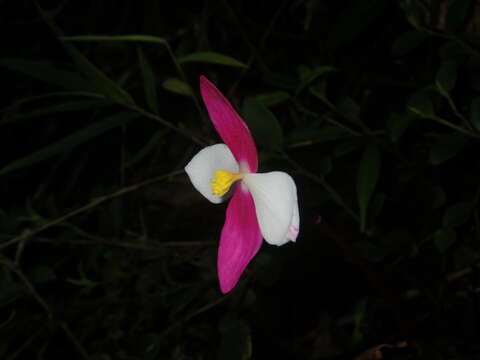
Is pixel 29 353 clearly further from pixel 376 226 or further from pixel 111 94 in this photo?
pixel 376 226

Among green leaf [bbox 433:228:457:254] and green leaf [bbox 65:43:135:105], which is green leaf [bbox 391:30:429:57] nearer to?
Answer: green leaf [bbox 433:228:457:254]

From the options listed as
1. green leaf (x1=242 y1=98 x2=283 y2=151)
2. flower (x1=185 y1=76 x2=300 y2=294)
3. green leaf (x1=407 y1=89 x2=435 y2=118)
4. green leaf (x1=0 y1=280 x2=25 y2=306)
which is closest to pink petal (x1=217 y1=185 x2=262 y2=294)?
flower (x1=185 y1=76 x2=300 y2=294)

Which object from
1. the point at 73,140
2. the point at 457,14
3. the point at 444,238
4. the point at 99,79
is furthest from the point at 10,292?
the point at 457,14

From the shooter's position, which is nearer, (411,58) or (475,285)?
(475,285)

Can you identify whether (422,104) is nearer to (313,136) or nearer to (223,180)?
(313,136)

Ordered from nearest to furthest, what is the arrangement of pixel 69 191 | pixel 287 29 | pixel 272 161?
pixel 272 161
pixel 287 29
pixel 69 191

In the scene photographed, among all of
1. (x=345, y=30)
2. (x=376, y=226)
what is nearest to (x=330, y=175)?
(x=376, y=226)
